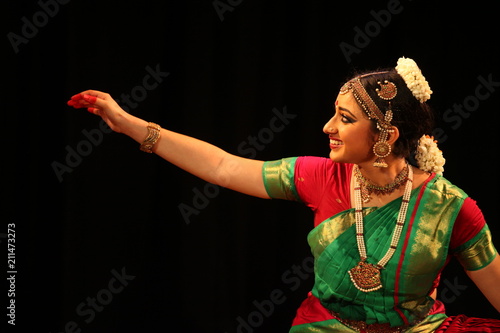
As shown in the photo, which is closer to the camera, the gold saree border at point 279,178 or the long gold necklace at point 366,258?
the long gold necklace at point 366,258

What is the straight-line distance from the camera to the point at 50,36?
7.65ft

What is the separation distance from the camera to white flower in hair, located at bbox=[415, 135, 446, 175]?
179 cm

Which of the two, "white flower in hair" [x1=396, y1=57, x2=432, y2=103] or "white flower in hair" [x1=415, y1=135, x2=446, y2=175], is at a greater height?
"white flower in hair" [x1=396, y1=57, x2=432, y2=103]

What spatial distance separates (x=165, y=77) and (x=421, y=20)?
3.83 feet

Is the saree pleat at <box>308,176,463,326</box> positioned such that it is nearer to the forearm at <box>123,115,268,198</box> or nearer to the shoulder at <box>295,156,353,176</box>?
the shoulder at <box>295,156,353,176</box>

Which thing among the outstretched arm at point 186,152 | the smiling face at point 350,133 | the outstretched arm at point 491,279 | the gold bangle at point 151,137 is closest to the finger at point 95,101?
the outstretched arm at point 186,152

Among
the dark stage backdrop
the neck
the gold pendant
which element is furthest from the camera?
the dark stage backdrop

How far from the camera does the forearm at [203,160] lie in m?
1.73

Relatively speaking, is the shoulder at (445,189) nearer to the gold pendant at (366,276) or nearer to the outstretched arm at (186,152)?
the gold pendant at (366,276)

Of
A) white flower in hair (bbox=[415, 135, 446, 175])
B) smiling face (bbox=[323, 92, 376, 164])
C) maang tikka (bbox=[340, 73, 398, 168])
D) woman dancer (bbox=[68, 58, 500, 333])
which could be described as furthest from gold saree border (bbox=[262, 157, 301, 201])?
white flower in hair (bbox=[415, 135, 446, 175])

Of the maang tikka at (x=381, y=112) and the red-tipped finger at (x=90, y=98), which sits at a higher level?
the red-tipped finger at (x=90, y=98)

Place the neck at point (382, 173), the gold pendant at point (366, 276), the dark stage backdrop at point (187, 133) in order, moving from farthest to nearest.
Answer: the dark stage backdrop at point (187, 133) → the neck at point (382, 173) → the gold pendant at point (366, 276)

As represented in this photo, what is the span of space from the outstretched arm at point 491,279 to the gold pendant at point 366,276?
303mm

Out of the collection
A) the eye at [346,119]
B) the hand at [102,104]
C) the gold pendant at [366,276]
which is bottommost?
the gold pendant at [366,276]
